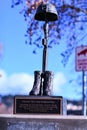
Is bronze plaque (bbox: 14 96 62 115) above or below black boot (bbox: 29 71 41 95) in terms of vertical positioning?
below

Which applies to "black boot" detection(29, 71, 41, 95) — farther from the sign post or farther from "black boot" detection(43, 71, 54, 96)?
the sign post

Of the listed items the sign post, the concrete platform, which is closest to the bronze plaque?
the concrete platform

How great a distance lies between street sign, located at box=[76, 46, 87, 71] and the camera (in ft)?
51.4

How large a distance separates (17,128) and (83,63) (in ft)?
12.6

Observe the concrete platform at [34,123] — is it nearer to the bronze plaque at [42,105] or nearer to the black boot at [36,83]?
the bronze plaque at [42,105]

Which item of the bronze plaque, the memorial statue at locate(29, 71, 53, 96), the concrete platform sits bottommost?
the concrete platform

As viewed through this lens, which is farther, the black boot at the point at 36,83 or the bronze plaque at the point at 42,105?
the black boot at the point at 36,83

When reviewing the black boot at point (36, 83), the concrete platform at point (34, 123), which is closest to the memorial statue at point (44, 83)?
the black boot at point (36, 83)

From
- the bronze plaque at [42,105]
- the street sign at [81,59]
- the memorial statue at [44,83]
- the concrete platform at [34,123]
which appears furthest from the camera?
the street sign at [81,59]

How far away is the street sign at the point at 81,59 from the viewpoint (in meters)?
15.7

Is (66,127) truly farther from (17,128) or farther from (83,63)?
(83,63)

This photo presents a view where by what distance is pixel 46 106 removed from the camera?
13.3m

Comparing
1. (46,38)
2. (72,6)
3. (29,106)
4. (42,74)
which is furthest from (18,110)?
(72,6)

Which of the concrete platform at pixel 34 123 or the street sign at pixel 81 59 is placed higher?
the street sign at pixel 81 59
